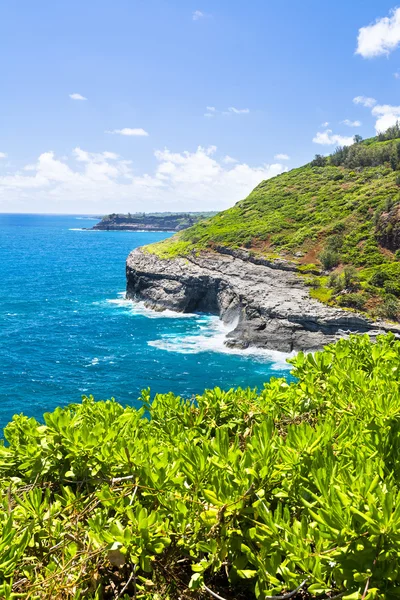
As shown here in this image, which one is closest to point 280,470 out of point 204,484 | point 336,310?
point 204,484

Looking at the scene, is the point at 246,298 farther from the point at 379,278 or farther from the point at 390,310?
the point at 390,310

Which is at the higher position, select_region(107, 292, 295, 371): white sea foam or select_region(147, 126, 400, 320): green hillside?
select_region(147, 126, 400, 320): green hillside

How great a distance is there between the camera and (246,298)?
162 ft

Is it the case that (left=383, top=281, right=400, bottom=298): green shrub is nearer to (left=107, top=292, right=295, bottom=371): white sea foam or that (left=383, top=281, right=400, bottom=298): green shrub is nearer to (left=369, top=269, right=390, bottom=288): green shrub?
(left=369, top=269, right=390, bottom=288): green shrub

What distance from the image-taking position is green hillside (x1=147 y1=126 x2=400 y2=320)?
46.5 meters

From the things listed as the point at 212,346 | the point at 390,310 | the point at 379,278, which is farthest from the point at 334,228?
the point at 212,346

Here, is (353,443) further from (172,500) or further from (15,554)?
(15,554)

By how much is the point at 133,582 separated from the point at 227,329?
48064 millimetres

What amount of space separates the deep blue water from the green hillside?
12554 mm

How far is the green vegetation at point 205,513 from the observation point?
3.07 meters

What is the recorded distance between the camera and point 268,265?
55.8m

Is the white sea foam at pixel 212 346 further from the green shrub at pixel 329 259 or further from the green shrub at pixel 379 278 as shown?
the green shrub at pixel 329 259

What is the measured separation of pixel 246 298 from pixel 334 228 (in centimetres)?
1999

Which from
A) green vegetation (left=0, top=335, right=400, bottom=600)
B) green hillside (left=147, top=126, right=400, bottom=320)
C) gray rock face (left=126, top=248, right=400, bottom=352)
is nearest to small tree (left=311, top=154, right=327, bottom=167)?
green hillside (left=147, top=126, right=400, bottom=320)
